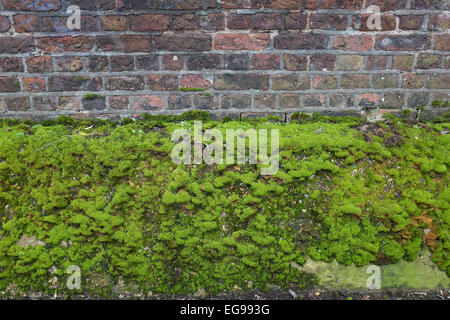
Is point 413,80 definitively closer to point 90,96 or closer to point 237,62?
point 237,62

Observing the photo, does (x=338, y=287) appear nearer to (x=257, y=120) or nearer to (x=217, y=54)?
(x=257, y=120)

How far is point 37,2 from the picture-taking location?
1719 mm

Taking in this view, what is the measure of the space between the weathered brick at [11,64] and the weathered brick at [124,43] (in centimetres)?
51

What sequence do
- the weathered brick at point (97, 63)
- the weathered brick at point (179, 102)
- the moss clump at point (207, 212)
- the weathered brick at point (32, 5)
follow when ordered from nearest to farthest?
the moss clump at point (207, 212) < the weathered brick at point (32, 5) < the weathered brick at point (97, 63) < the weathered brick at point (179, 102)

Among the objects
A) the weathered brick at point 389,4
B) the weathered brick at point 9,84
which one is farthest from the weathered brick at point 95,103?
the weathered brick at point 389,4

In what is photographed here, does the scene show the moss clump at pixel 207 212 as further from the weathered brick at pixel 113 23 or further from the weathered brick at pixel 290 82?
the weathered brick at pixel 113 23

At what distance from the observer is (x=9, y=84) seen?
6.10ft

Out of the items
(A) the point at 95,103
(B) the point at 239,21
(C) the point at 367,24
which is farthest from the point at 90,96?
(C) the point at 367,24

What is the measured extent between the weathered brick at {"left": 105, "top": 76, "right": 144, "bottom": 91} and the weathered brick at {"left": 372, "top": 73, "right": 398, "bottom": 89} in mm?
1513

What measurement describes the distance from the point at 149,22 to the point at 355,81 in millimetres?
1353

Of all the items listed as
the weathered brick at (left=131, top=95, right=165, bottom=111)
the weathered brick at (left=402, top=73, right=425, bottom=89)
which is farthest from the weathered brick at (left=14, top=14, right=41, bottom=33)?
the weathered brick at (left=402, top=73, right=425, bottom=89)

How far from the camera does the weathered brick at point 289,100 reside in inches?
76.5

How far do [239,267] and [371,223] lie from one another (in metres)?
0.76

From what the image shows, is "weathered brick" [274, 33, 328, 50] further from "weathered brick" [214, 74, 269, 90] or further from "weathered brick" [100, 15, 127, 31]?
"weathered brick" [100, 15, 127, 31]
